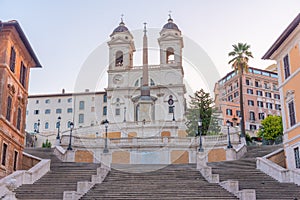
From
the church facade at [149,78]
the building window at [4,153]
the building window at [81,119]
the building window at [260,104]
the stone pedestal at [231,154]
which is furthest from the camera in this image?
the building window at [260,104]

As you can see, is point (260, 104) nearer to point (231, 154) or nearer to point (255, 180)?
point (231, 154)

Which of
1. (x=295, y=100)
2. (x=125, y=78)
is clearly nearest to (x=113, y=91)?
(x=125, y=78)

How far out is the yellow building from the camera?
84.5 feet

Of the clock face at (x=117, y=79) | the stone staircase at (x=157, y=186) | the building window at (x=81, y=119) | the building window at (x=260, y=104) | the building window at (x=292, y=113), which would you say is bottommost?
the stone staircase at (x=157, y=186)

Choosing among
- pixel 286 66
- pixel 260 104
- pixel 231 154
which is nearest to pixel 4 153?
pixel 231 154

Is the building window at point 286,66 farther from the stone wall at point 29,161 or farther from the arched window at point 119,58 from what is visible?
the arched window at point 119,58

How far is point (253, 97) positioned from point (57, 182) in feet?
248

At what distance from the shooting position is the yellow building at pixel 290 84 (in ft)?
84.5

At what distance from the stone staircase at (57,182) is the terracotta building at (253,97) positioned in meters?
64.2

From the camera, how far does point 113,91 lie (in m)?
80.8

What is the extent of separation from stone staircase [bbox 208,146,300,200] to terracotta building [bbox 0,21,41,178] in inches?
520

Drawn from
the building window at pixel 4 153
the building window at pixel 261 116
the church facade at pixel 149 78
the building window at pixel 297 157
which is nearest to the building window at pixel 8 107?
the building window at pixel 4 153

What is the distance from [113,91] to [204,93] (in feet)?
100

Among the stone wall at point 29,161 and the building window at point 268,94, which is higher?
the building window at point 268,94
